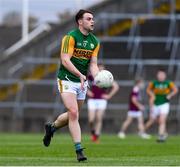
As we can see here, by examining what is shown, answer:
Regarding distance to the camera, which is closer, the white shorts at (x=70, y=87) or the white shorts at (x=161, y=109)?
the white shorts at (x=70, y=87)

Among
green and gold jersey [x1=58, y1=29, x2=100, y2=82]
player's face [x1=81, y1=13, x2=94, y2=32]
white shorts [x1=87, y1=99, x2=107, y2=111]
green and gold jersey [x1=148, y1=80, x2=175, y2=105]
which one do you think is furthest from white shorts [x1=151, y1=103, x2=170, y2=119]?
player's face [x1=81, y1=13, x2=94, y2=32]

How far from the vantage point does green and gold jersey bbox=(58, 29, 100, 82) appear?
14541 mm

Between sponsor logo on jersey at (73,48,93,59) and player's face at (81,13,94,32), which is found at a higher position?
player's face at (81,13,94,32)

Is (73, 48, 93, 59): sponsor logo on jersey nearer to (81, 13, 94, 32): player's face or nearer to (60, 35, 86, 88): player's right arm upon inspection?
(60, 35, 86, 88): player's right arm

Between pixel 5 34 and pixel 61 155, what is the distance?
77.5 feet

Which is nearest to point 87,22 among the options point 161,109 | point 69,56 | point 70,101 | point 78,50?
point 78,50

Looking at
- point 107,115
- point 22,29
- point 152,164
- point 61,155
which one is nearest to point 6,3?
point 22,29

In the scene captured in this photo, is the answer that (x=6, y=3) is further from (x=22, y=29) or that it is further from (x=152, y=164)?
(x=152, y=164)

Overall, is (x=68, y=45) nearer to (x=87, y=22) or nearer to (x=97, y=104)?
(x=87, y=22)

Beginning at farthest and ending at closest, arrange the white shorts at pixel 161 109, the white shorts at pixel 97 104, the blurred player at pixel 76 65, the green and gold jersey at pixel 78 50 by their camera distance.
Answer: the white shorts at pixel 97 104 < the white shorts at pixel 161 109 < the green and gold jersey at pixel 78 50 < the blurred player at pixel 76 65

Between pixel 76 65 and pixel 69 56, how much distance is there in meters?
0.32

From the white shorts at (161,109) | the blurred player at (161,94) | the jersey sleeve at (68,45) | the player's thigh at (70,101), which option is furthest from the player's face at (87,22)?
the white shorts at (161,109)

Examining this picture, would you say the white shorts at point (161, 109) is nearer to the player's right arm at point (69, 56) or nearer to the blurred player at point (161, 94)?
the blurred player at point (161, 94)

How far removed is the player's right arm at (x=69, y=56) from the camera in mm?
14258
